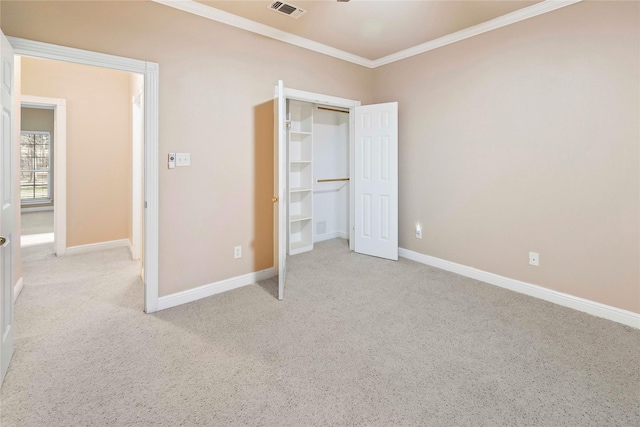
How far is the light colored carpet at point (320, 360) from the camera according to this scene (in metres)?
1.63

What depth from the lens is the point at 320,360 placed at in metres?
2.08

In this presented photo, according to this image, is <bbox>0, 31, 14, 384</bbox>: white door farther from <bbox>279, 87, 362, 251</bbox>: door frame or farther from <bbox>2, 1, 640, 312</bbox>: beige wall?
<bbox>279, 87, 362, 251</bbox>: door frame

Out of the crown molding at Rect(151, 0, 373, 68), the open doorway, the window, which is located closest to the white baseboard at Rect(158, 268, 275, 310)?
the open doorway

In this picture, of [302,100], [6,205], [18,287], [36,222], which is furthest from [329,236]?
[36,222]

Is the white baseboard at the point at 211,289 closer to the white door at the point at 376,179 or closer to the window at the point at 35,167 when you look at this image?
the white door at the point at 376,179

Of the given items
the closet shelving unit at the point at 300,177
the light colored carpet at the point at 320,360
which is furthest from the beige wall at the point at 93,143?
the closet shelving unit at the point at 300,177

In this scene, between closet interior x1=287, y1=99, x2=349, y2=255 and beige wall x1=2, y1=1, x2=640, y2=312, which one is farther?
closet interior x1=287, y1=99, x2=349, y2=255

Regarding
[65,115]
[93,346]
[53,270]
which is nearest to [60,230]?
[53,270]

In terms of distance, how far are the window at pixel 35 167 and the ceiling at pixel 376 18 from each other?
8568mm

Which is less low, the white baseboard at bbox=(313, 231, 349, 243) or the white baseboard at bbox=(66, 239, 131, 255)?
the white baseboard at bbox=(313, 231, 349, 243)

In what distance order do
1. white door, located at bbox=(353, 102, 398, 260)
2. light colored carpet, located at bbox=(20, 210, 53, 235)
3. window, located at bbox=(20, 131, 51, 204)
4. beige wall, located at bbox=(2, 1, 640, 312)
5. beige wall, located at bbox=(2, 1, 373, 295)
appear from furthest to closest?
window, located at bbox=(20, 131, 51, 204)
light colored carpet, located at bbox=(20, 210, 53, 235)
white door, located at bbox=(353, 102, 398, 260)
beige wall, located at bbox=(2, 1, 640, 312)
beige wall, located at bbox=(2, 1, 373, 295)

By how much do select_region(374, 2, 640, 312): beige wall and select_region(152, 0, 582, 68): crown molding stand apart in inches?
3.0

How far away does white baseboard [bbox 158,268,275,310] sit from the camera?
2.84m

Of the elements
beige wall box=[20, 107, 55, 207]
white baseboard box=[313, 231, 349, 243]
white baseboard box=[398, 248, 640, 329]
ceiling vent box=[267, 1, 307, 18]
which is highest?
beige wall box=[20, 107, 55, 207]
